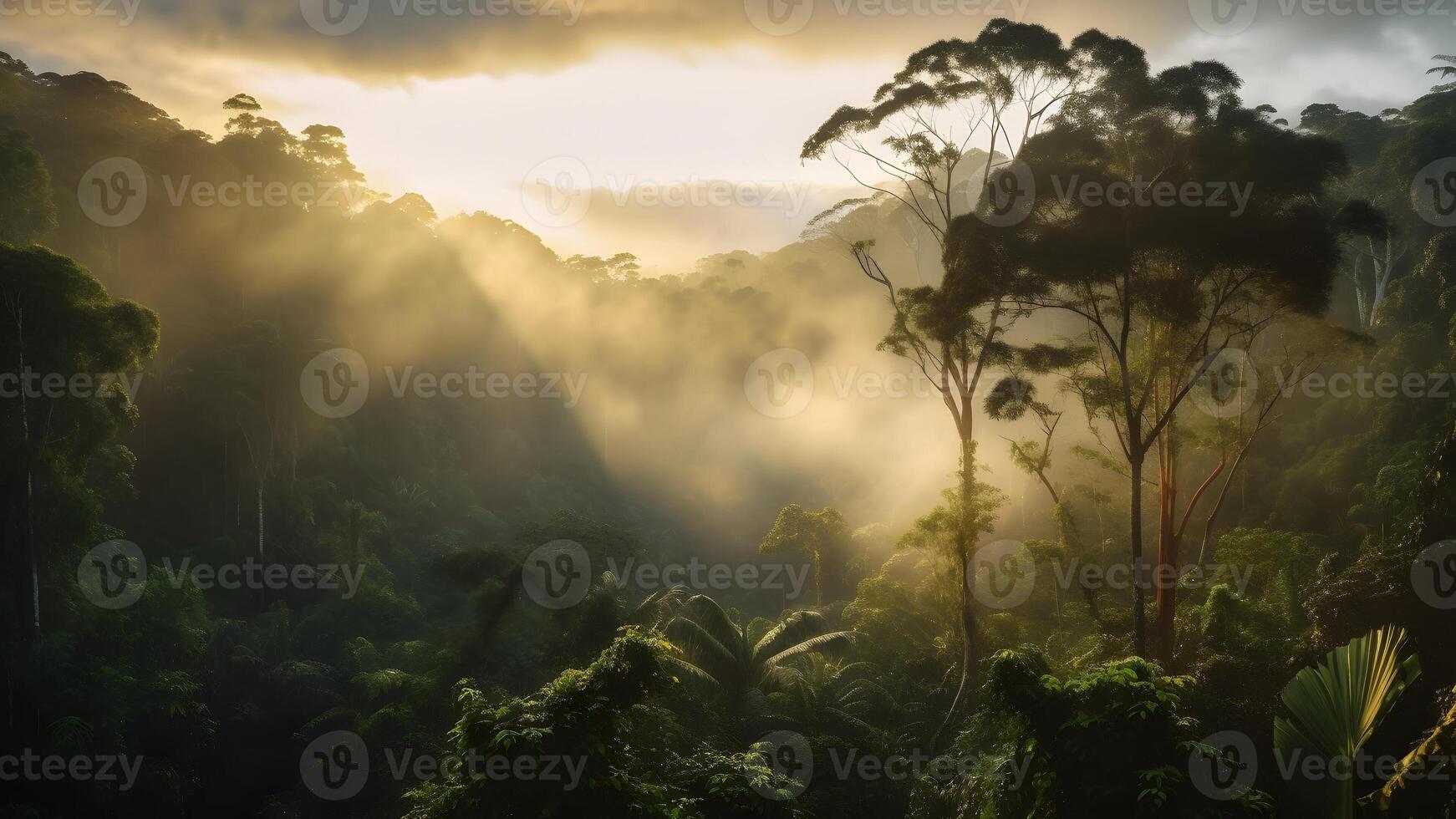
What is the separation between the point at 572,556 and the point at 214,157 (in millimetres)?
33123

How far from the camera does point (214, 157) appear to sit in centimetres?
4166

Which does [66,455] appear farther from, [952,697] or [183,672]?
[952,697]

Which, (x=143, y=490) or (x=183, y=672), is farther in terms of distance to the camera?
Result: (x=143, y=490)

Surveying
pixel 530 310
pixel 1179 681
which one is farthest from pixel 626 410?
pixel 1179 681
